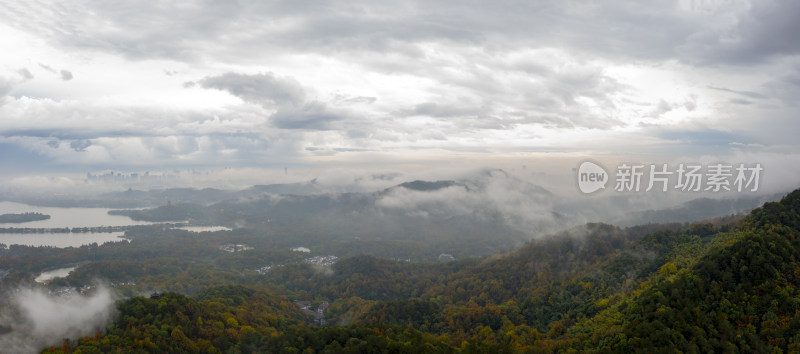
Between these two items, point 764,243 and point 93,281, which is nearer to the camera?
point 764,243

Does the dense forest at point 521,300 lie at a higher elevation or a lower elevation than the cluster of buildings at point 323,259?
A: higher

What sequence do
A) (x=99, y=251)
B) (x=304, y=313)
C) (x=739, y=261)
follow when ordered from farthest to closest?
(x=99, y=251) < (x=304, y=313) < (x=739, y=261)

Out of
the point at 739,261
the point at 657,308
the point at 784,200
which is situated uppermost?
the point at 784,200

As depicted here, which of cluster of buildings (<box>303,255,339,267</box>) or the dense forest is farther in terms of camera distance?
cluster of buildings (<box>303,255,339,267</box>)

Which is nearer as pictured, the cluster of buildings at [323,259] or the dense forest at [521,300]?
the dense forest at [521,300]

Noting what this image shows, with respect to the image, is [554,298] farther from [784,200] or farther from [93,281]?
[93,281]

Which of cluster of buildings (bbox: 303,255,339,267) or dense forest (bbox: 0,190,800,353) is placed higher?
dense forest (bbox: 0,190,800,353)

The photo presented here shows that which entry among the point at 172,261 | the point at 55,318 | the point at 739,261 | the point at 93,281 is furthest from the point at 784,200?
the point at 172,261

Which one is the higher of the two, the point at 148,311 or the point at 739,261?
the point at 739,261
